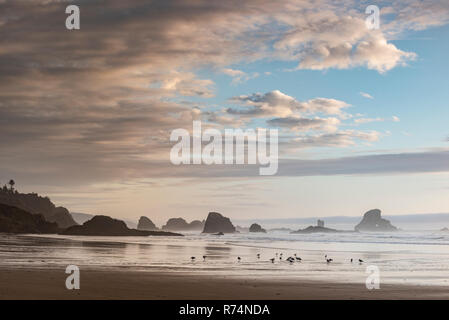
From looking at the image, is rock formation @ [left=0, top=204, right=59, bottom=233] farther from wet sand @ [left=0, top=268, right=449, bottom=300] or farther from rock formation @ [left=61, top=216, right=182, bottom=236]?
wet sand @ [left=0, top=268, right=449, bottom=300]

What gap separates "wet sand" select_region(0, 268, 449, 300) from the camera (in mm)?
18375

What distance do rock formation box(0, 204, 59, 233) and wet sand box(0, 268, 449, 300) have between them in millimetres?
148927

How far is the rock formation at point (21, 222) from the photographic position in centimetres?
16175

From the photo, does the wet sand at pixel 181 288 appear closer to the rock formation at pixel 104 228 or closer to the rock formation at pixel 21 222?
the rock formation at pixel 21 222

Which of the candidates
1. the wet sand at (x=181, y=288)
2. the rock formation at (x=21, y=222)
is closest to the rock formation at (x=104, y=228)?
the rock formation at (x=21, y=222)

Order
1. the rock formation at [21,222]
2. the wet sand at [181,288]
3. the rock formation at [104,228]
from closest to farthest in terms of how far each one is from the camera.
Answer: the wet sand at [181,288] < the rock formation at [21,222] < the rock formation at [104,228]

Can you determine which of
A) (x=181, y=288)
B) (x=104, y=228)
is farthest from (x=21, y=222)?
(x=181, y=288)

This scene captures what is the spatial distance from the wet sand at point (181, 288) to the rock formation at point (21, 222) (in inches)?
5863

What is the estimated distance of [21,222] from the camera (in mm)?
168500
